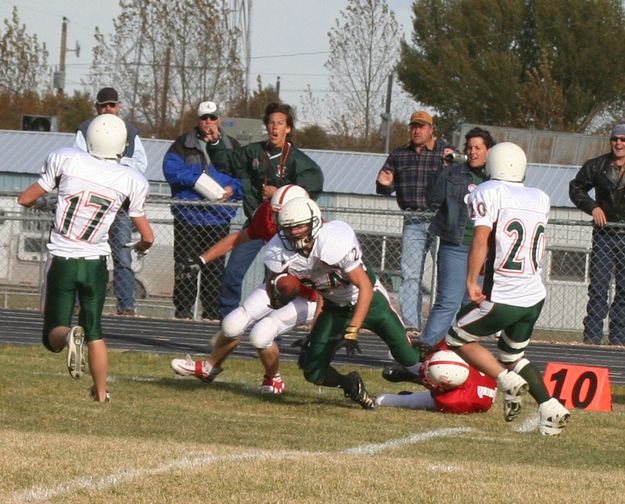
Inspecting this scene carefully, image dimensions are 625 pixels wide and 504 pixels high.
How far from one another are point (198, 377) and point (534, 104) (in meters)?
38.0

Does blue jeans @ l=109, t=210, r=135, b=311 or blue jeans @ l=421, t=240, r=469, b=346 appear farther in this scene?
blue jeans @ l=109, t=210, r=135, b=311

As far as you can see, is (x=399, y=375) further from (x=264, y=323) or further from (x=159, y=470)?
(x=159, y=470)

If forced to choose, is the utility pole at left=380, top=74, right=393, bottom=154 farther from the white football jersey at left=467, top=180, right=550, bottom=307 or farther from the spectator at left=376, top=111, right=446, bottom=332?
the white football jersey at left=467, top=180, right=550, bottom=307

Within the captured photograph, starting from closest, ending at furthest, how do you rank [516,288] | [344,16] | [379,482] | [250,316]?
1. [379,482]
2. [516,288]
3. [250,316]
4. [344,16]

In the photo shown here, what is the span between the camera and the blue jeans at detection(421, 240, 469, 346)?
36.6 ft

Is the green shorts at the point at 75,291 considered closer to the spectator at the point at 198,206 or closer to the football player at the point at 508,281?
the football player at the point at 508,281

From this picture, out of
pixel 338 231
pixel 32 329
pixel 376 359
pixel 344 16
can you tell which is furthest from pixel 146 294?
pixel 344 16

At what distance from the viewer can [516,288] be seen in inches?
323

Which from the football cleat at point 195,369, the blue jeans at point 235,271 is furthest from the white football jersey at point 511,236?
the blue jeans at point 235,271

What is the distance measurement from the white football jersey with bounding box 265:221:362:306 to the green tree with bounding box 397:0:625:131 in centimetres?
A: 3943

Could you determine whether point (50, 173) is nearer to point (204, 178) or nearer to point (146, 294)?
point (204, 178)

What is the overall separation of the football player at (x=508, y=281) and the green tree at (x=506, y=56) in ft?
131

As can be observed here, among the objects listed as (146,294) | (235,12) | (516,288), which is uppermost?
(235,12)

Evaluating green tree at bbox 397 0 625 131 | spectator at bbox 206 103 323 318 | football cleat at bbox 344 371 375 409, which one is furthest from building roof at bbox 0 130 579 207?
green tree at bbox 397 0 625 131
